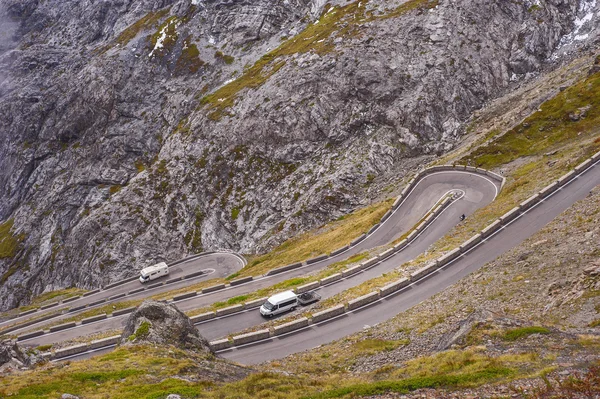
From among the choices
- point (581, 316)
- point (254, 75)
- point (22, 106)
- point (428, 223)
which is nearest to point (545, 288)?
point (581, 316)

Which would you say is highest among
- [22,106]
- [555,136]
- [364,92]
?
[22,106]

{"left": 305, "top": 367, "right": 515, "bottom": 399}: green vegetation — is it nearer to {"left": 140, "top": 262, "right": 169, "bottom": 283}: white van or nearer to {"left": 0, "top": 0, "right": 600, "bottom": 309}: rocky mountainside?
{"left": 0, "top": 0, "right": 600, "bottom": 309}: rocky mountainside

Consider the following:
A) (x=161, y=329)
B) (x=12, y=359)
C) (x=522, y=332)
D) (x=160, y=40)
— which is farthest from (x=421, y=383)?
(x=160, y=40)

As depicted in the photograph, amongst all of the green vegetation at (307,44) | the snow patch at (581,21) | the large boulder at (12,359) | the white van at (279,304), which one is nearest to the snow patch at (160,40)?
the green vegetation at (307,44)

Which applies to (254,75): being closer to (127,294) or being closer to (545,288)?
(127,294)

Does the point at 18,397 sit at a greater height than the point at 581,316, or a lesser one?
greater

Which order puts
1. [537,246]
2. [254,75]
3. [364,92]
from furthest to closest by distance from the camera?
[254,75] → [364,92] → [537,246]

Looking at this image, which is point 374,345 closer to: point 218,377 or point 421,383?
point 421,383
